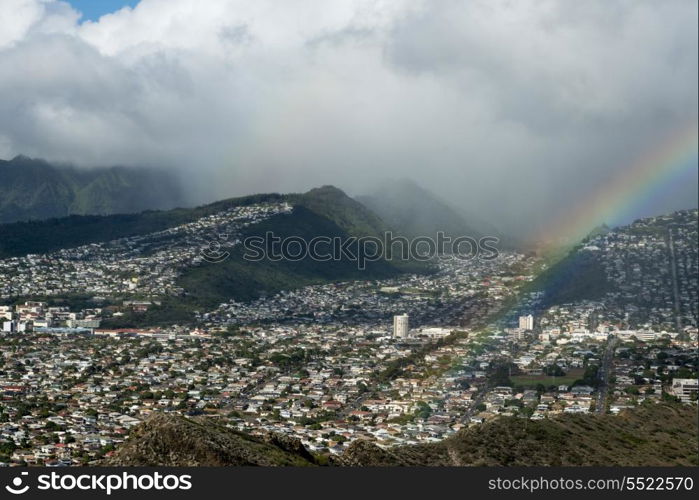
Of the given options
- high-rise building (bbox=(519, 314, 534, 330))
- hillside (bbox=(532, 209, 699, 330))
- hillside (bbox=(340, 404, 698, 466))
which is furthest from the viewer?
hillside (bbox=(532, 209, 699, 330))

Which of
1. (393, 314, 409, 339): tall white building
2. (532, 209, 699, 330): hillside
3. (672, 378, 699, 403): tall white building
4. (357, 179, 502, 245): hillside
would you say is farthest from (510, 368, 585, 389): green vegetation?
(357, 179, 502, 245): hillside

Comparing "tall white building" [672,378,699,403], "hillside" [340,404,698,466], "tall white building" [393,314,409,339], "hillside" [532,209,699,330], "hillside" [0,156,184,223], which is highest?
"hillside" [0,156,184,223]

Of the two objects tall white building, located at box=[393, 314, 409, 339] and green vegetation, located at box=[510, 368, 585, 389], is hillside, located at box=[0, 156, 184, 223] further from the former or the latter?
green vegetation, located at box=[510, 368, 585, 389]

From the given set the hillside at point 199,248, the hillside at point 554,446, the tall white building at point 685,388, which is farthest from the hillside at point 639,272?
the hillside at point 554,446

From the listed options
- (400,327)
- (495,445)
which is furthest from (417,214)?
(495,445)

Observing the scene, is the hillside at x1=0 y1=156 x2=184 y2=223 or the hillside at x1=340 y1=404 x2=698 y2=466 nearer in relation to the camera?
the hillside at x1=340 y1=404 x2=698 y2=466

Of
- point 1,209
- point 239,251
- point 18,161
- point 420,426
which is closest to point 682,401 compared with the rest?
point 420,426

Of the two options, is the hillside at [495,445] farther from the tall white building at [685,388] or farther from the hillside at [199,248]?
the hillside at [199,248]
